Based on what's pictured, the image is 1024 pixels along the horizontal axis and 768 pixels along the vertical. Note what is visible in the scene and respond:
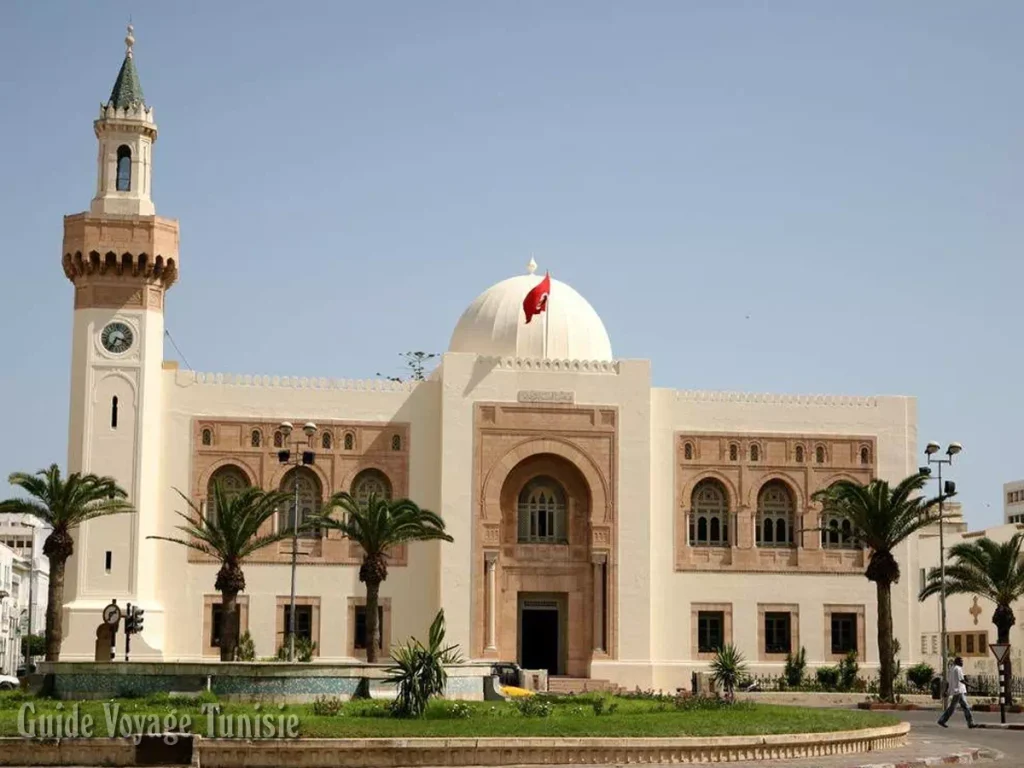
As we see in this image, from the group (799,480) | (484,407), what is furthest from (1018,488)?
(484,407)

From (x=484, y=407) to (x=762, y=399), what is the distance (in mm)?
8630

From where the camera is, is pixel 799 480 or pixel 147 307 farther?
pixel 799 480

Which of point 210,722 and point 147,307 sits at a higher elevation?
point 147,307

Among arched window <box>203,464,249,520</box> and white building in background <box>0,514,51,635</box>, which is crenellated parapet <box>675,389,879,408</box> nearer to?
arched window <box>203,464,249,520</box>

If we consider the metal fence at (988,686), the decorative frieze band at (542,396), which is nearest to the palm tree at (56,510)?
the decorative frieze band at (542,396)

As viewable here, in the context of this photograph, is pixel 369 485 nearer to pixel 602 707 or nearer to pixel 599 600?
pixel 599 600

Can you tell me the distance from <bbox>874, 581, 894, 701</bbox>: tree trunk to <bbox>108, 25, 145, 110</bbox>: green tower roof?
2493 centimetres

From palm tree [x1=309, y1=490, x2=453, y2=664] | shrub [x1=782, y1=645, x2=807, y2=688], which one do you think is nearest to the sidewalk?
palm tree [x1=309, y1=490, x2=453, y2=664]

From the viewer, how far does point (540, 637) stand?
48250mm

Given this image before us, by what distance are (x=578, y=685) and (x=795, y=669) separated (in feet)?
22.3

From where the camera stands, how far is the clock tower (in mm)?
44531

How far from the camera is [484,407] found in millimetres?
47312

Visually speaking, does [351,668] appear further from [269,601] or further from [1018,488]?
[1018,488]

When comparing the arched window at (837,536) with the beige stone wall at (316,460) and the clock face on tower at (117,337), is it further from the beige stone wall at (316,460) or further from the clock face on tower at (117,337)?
A: the clock face on tower at (117,337)
